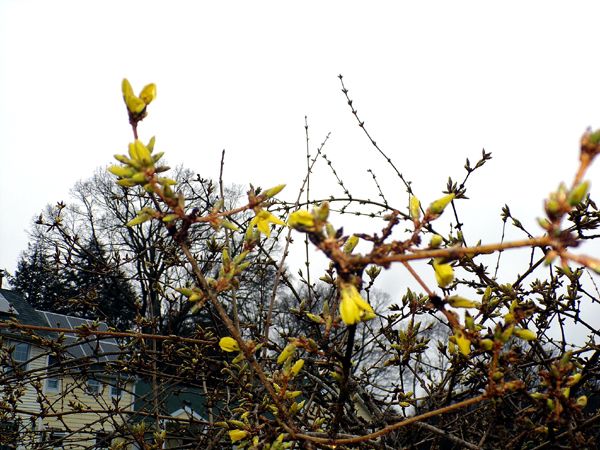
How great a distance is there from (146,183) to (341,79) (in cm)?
285

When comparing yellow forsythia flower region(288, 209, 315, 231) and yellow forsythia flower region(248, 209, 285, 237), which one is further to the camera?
yellow forsythia flower region(248, 209, 285, 237)

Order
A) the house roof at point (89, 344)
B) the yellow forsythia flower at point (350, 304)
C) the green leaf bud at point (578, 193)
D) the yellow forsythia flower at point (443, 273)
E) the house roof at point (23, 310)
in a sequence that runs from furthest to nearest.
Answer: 1. the house roof at point (23, 310)
2. the house roof at point (89, 344)
3. the yellow forsythia flower at point (443, 273)
4. the yellow forsythia flower at point (350, 304)
5. the green leaf bud at point (578, 193)

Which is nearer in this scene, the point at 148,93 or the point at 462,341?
the point at 462,341

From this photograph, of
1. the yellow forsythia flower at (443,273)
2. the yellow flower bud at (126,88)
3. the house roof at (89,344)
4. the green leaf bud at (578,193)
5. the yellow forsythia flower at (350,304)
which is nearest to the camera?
the green leaf bud at (578,193)

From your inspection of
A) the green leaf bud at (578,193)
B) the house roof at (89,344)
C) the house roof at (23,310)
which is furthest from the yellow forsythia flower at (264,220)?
the house roof at (23,310)

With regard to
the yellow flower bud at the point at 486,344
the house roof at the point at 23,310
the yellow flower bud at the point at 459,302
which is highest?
the house roof at the point at 23,310

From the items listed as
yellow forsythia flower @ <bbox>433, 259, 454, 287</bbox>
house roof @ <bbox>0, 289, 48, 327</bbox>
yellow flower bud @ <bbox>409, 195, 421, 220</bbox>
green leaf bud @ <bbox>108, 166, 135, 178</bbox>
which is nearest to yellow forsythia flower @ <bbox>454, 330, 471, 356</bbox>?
yellow forsythia flower @ <bbox>433, 259, 454, 287</bbox>

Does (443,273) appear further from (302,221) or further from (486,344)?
(302,221)

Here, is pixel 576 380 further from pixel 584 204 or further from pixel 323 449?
pixel 584 204

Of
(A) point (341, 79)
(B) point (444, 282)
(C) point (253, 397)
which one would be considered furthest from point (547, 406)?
(A) point (341, 79)

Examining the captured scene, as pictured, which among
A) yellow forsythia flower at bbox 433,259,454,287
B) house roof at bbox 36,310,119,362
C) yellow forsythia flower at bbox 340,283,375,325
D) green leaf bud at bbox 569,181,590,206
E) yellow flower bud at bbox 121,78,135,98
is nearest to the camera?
green leaf bud at bbox 569,181,590,206

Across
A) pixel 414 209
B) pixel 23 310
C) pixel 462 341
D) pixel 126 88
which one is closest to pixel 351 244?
pixel 414 209

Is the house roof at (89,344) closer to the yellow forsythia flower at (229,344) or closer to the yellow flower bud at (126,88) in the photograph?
the yellow forsythia flower at (229,344)

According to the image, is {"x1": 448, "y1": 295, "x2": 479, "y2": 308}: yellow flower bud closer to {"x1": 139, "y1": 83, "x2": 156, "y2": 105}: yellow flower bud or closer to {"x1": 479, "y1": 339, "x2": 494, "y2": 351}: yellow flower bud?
{"x1": 479, "y1": 339, "x2": 494, "y2": 351}: yellow flower bud
